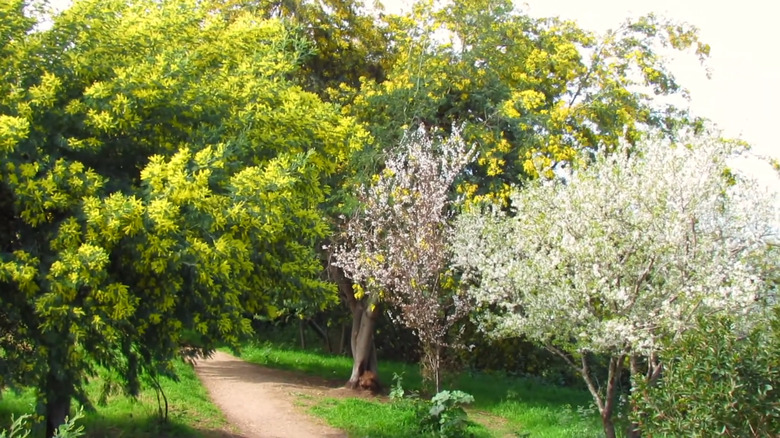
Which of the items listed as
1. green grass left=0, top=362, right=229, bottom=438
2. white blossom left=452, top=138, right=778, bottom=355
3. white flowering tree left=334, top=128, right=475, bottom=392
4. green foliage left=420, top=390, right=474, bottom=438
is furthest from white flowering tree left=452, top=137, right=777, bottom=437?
green grass left=0, top=362, right=229, bottom=438

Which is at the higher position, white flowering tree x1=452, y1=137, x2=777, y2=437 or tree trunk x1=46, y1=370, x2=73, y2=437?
white flowering tree x1=452, y1=137, x2=777, y2=437

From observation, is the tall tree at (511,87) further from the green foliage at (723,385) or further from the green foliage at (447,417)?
the green foliage at (723,385)

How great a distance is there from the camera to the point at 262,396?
15.4 metres

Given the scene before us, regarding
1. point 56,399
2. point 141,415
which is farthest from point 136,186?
point 141,415

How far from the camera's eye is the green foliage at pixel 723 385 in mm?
6895

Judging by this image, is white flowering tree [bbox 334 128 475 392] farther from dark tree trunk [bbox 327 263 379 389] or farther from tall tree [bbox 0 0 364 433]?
tall tree [bbox 0 0 364 433]

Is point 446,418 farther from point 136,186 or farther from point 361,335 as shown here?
point 136,186

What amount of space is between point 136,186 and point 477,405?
383 inches

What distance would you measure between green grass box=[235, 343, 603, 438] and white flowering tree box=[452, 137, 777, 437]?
3.30 metres

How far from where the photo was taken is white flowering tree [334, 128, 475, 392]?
12594 mm

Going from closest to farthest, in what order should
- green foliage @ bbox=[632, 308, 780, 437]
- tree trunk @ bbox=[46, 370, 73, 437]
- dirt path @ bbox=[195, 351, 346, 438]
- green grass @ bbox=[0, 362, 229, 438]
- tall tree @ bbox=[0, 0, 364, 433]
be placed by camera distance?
green foliage @ bbox=[632, 308, 780, 437]
tall tree @ bbox=[0, 0, 364, 433]
tree trunk @ bbox=[46, 370, 73, 437]
green grass @ bbox=[0, 362, 229, 438]
dirt path @ bbox=[195, 351, 346, 438]

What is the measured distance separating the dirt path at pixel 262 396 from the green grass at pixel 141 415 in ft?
1.69

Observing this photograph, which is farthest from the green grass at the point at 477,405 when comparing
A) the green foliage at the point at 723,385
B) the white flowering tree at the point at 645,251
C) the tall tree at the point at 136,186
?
the green foliage at the point at 723,385

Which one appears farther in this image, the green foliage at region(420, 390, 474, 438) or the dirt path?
the dirt path
